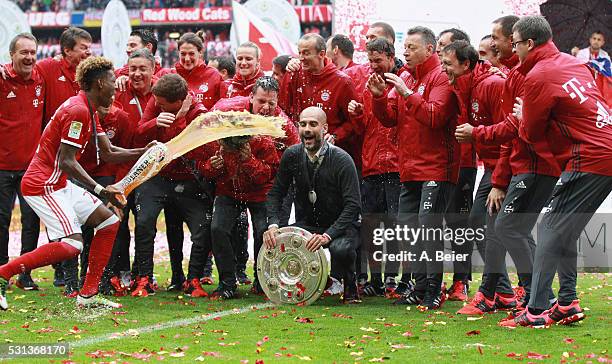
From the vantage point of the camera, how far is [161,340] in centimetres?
685

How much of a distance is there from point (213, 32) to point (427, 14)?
24.0m

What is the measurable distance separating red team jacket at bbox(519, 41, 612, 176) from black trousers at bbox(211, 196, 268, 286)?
325 centimetres

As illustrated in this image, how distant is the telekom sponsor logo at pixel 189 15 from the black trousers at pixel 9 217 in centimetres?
2551

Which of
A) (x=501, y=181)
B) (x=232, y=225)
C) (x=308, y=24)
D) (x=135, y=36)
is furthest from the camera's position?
(x=308, y=24)

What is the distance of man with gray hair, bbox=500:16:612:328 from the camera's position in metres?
7.04

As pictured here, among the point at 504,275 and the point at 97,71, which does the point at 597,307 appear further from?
the point at 97,71

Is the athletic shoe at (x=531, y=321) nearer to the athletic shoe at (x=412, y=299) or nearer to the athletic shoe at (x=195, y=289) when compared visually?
the athletic shoe at (x=412, y=299)

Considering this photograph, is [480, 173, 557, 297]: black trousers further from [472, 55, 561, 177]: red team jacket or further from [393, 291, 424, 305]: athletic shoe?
[393, 291, 424, 305]: athletic shoe

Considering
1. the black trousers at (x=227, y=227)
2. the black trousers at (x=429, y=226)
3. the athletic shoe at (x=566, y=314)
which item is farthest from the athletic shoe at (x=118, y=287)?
the athletic shoe at (x=566, y=314)

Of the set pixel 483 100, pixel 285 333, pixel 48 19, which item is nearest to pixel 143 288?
pixel 285 333

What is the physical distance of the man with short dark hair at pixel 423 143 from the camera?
337 inches

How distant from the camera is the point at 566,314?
24.2 feet

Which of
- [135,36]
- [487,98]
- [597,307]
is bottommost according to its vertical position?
[597,307]

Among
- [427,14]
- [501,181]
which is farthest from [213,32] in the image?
[501,181]
